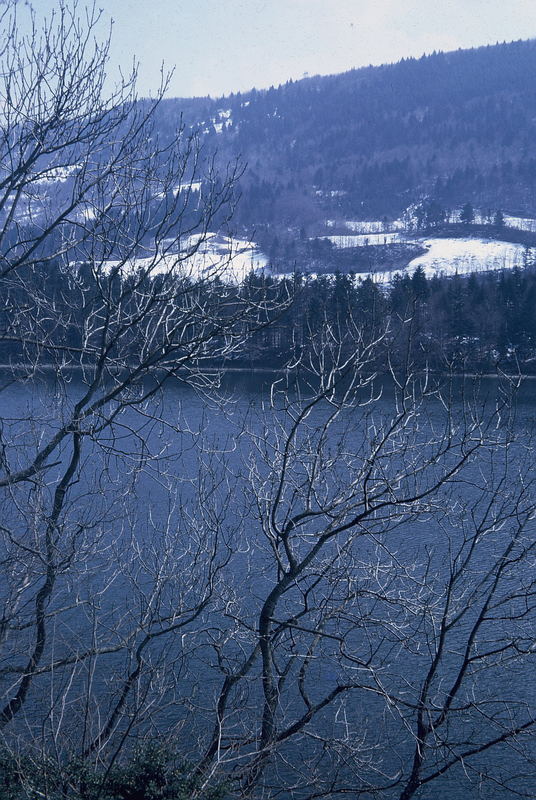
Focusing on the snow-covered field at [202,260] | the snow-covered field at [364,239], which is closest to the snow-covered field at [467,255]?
the snow-covered field at [364,239]

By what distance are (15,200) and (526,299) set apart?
37.5 m

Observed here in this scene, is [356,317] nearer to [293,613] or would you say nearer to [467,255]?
[293,613]

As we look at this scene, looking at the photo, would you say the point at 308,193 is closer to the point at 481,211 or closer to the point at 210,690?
the point at 481,211

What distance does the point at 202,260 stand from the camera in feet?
21.4

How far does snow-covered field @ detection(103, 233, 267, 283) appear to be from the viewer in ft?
18.4

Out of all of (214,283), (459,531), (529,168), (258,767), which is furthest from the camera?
(529,168)

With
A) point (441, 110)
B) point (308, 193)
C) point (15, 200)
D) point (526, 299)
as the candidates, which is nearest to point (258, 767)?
point (15, 200)

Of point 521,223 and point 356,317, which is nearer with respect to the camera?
point 356,317

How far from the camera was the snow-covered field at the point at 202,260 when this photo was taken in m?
5.60

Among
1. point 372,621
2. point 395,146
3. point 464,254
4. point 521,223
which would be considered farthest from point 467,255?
point 395,146

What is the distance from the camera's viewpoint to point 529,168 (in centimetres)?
15425

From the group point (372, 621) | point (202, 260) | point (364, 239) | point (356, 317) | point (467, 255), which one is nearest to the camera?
point (372, 621)

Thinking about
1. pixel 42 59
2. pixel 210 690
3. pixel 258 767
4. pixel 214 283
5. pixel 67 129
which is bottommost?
pixel 210 690

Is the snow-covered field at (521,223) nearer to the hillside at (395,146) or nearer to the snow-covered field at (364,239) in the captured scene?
the hillside at (395,146)
